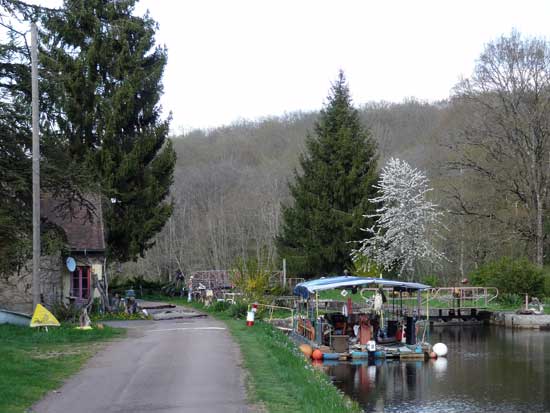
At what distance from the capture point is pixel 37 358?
16.5 m

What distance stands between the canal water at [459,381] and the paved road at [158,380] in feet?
13.0

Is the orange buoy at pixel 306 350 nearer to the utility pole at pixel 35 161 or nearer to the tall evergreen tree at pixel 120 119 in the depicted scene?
the utility pole at pixel 35 161

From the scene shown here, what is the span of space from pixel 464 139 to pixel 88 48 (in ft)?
73.7

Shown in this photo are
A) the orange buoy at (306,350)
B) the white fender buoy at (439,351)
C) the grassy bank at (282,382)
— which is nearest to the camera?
the grassy bank at (282,382)

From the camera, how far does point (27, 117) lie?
20750 mm

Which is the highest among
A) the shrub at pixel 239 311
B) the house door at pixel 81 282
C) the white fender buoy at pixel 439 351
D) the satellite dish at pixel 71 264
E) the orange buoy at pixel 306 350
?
the satellite dish at pixel 71 264

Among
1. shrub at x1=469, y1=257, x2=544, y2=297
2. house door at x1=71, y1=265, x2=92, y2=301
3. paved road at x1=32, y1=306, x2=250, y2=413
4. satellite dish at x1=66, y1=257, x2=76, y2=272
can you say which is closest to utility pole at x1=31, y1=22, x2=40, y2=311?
paved road at x1=32, y1=306, x2=250, y2=413

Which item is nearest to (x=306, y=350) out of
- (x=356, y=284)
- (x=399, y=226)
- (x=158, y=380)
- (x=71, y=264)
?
(x=356, y=284)

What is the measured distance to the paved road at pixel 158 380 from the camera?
1175 cm

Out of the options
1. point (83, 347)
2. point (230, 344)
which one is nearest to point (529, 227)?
point (230, 344)

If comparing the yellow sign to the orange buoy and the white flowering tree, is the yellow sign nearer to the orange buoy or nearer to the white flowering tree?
the orange buoy

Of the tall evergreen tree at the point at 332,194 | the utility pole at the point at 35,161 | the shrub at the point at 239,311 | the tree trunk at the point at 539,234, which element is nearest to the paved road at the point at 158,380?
the utility pole at the point at 35,161

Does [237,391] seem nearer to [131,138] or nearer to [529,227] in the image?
[131,138]

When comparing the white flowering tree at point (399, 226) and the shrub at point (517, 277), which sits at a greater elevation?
the white flowering tree at point (399, 226)
